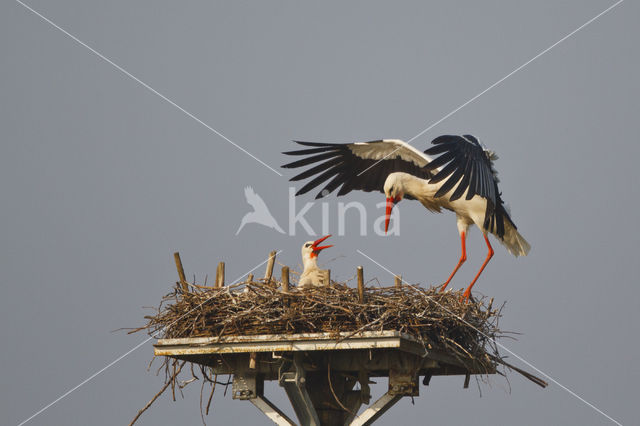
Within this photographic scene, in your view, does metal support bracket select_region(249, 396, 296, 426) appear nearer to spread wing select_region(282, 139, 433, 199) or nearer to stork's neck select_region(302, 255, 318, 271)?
stork's neck select_region(302, 255, 318, 271)

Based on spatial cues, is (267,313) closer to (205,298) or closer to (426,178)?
(205,298)

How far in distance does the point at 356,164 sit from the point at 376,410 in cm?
366

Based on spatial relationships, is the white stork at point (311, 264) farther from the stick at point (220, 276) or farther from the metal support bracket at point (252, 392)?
the metal support bracket at point (252, 392)

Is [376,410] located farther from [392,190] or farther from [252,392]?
[392,190]

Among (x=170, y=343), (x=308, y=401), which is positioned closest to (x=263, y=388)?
(x=308, y=401)

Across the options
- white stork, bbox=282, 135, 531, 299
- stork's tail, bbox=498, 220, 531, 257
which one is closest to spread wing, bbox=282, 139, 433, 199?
white stork, bbox=282, 135, 531, 299

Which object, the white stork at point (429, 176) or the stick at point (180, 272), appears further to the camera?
the white stork at point (429, 176)

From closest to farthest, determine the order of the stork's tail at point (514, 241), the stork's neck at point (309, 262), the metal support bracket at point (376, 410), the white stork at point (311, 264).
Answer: the metal support bracket at point (376, 410) → the white stork at point (311, 264) → the stork's neck at point (309, 262) → the stork's tail at point (514, 241)

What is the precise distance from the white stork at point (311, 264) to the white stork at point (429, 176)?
0.81m

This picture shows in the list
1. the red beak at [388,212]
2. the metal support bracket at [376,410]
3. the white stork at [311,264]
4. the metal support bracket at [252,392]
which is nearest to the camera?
the metal support bracket at [376,410]

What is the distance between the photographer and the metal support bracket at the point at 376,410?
6.78 metres

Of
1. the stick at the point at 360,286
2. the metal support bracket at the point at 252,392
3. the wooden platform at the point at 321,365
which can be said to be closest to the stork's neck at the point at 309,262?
the wooden platform at the point at 321,365

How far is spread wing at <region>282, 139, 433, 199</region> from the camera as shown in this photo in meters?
9.40

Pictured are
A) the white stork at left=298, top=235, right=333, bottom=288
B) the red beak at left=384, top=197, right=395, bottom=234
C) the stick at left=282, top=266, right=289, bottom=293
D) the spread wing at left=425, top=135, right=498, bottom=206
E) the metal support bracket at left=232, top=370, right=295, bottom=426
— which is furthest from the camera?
the red beak at left=384, top=197, right=395, bottom=234
